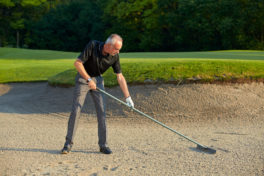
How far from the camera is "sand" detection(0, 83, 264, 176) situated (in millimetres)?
5344

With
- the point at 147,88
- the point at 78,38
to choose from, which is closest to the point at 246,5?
the point at 78,38

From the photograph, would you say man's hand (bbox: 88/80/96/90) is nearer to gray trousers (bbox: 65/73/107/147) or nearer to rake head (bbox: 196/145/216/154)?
gray trousers (bbox: 65/73/107/147)

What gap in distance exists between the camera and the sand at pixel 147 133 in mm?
5344

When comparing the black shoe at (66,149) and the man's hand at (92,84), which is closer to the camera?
the man's hand at (92,84)

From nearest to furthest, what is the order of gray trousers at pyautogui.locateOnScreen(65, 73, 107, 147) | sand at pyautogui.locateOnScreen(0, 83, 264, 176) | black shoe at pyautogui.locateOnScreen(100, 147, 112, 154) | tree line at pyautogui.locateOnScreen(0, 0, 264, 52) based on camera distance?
sand at pyautogui.locateOnScreen(0, 83, 264, 176) → gray trousers at pyautogui.locateOnScreen(65, 73, 107, 147) → black shoe at pyautogui.locateOnScreen(100, 147, 112, 154) → tree line at pyautogui.locateOnScreen(0, 0, 264, 52)

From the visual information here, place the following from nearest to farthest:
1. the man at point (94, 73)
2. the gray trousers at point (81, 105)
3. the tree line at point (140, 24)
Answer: the man at point (94, 73)
the gray trousers at point (81, 105)
the tree line at point (140, 24)

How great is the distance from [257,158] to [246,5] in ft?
128

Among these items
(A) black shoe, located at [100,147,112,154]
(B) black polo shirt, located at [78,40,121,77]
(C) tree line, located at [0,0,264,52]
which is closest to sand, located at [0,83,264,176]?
(A) black shoe, located at [100,147,112,154]

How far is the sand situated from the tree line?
3161cm

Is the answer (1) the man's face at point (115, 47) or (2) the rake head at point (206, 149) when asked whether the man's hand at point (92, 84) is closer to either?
(1) the man's face at point (115, 47)

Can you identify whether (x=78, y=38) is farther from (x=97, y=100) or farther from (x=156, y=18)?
(x=97, y=100)

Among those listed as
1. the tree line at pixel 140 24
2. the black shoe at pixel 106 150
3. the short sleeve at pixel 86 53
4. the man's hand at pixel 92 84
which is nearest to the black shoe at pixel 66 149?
the black shoe at pixel 106 150

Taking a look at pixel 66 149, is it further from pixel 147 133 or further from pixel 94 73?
pixel 147 133

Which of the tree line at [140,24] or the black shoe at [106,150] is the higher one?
the tree line at [140,24]
